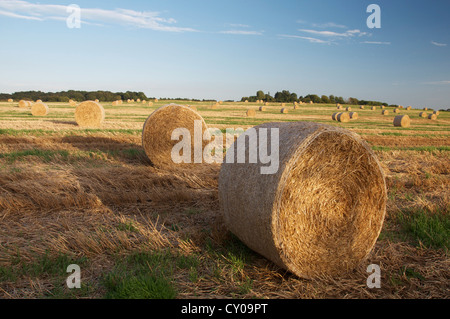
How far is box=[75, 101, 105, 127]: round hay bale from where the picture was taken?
19.3m

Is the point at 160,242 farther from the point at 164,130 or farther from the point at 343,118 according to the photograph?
the point at 343,118

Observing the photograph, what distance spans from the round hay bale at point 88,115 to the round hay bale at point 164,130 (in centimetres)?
1030

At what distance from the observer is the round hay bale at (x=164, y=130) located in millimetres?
10297

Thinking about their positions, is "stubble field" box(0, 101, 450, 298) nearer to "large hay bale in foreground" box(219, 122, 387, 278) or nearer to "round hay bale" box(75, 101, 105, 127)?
"large hay bale in foreground" box(219, 122, 387, 278)

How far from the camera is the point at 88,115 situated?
19469mm

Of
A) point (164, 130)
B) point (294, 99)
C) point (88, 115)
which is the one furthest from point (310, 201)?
point (294, 99)

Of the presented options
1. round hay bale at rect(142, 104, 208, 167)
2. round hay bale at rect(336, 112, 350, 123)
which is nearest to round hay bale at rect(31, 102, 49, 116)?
round hay bale at rect(142, 104, 208, 167)

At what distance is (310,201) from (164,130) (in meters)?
6.87

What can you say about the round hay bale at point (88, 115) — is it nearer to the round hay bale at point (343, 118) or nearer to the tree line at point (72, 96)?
the round hay bale at point (343, 118)

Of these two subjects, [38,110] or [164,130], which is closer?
[164,130]

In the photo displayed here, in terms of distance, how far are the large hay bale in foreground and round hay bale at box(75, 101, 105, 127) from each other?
16431mm

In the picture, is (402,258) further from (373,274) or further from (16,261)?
(16,261)

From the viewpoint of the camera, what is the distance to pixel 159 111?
10461 mm
